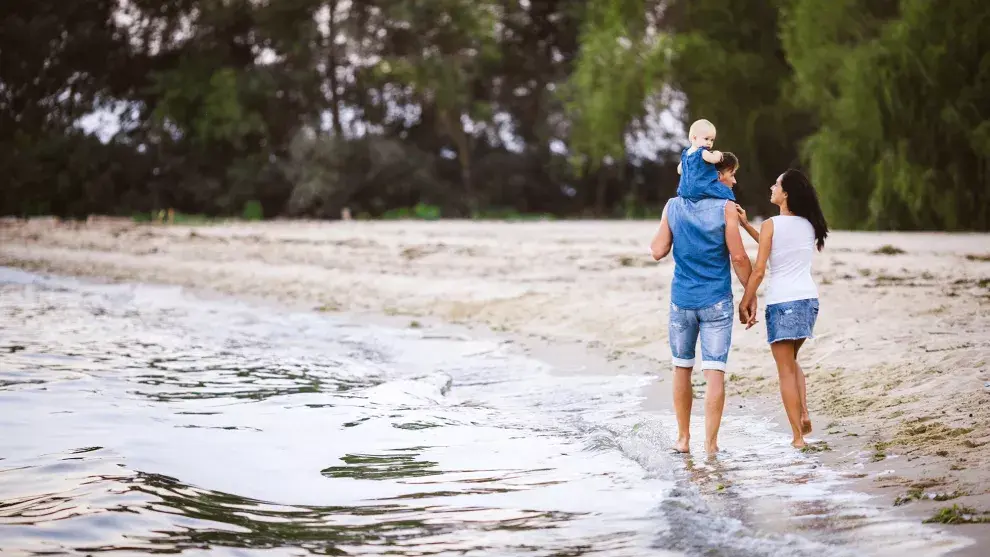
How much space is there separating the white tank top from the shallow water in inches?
36.6

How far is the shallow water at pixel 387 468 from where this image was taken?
5.11 metres

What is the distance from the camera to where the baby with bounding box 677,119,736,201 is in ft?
20.8

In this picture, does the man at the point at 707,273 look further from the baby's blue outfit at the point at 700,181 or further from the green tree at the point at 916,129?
the green tree at the point at 916,129

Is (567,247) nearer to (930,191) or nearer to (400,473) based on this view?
(930,191)

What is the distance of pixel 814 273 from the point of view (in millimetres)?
15438

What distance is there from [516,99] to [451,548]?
4009 cm

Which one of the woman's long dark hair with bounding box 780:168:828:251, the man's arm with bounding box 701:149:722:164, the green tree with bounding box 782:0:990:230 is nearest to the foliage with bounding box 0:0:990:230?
the green tree with bounding box 782:0:990:230

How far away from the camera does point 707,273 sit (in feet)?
21.0

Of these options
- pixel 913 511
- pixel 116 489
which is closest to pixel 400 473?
pixel 116 489

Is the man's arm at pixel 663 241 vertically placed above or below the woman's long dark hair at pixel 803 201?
below

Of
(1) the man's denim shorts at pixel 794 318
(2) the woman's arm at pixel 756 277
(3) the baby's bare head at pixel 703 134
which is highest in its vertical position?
(3) the baby's bare head at pixel 703 134

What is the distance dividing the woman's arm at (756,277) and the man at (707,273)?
0.01 m

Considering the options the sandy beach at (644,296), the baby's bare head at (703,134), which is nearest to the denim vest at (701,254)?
the baby's bare head at (703,134)

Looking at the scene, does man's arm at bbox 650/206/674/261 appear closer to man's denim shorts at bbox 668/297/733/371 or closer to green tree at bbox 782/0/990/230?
man's denim shorts at bbox 668/297/733/371
